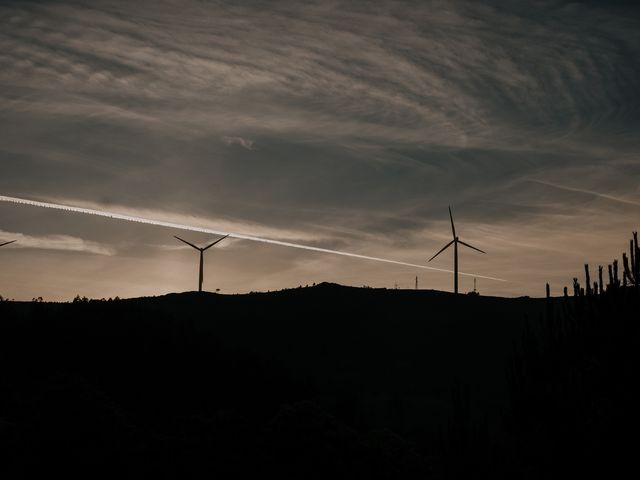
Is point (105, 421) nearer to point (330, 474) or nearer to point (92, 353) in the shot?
point (330, 474)

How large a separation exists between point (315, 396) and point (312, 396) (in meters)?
0.27

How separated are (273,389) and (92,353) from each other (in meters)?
10.9

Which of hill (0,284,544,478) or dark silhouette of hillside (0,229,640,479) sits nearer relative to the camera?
dark silhouette of hillside (0,229,640,479)

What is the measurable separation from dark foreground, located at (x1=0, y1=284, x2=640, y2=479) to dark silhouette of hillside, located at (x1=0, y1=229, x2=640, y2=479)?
8 cm

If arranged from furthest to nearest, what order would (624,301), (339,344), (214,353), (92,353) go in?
(339,344), (214,353), (92,353), (624,301)

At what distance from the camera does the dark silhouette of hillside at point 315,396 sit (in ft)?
87.5

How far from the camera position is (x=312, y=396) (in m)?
50.8

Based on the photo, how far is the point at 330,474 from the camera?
28.0 metres

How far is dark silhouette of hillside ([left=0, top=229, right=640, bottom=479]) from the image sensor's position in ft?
87.5

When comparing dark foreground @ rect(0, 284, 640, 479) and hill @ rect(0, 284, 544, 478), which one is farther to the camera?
hill @ rect(0, 284, 544, 478)

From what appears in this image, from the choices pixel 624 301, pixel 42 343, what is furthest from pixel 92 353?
pixel 624 301

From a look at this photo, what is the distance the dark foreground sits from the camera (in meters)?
26.7

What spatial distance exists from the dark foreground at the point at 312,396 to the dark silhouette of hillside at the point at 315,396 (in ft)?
0.26

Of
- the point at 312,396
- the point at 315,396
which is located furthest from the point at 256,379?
the point at 315,396
